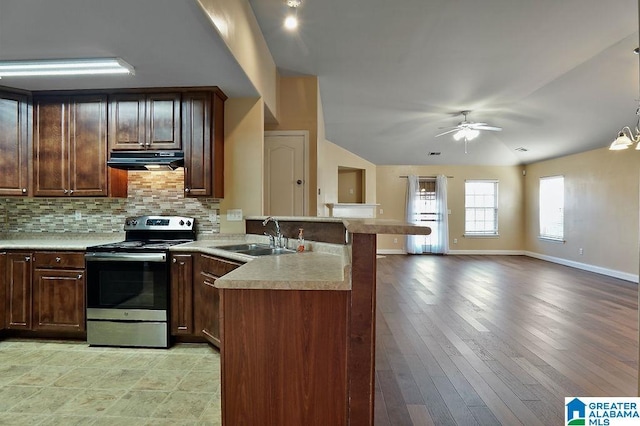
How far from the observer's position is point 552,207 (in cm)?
770

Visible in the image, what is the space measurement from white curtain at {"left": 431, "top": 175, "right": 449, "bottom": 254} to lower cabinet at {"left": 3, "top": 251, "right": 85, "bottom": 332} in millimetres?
7719

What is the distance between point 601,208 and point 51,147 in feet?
27.5

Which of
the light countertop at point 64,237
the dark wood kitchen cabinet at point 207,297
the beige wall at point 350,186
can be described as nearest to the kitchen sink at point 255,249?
the dark wood kitchen cabinet at point 207,297

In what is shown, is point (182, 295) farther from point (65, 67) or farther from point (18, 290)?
point (65, 67)

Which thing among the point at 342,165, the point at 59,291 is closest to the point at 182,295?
the point at 59,291

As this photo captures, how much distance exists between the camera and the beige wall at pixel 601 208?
5.67m

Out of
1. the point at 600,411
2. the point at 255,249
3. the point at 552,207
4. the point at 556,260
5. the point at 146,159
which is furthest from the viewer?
the point at 552,207

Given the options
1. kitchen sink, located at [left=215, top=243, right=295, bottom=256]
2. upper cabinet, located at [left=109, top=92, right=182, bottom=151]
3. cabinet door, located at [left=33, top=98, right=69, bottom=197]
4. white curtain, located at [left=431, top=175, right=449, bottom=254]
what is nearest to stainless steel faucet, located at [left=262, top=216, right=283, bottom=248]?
kitchen sink, located at [left=215, top=243, right=295, bottom=256]

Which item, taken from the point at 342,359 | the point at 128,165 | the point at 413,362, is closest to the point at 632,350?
the point at 413,362

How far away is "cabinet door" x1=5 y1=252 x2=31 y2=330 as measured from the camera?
9.58 ft

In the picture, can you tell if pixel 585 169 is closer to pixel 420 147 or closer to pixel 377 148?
pixel 420 147

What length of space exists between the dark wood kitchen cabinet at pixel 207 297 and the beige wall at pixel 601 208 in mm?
6598

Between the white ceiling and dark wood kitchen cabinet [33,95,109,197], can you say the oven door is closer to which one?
dark wood kitchen cabinet [33,95,109,197]

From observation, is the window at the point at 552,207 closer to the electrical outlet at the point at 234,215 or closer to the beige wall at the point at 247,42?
the beige wall at the point at 247,42
